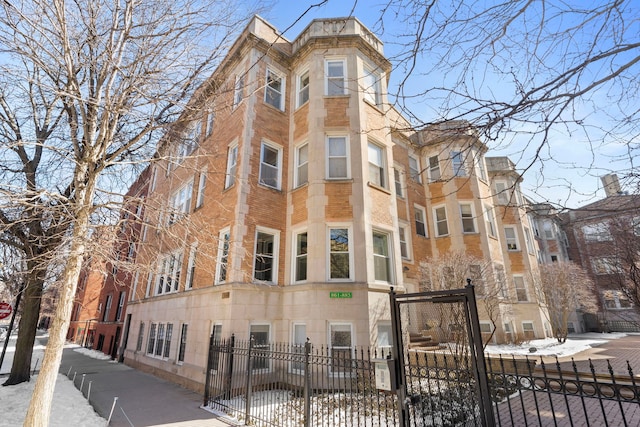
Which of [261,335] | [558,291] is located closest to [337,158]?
[261,335]

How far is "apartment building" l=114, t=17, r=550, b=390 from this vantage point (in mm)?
10148

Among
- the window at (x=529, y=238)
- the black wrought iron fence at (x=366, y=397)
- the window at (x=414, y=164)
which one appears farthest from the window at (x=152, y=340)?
the window at (x=529, y=238)

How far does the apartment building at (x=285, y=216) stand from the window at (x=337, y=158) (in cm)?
4

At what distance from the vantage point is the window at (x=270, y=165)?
12770 mm

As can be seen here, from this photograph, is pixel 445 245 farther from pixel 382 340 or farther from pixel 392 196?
pixel 382 340

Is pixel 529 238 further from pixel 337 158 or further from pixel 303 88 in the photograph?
pixel 303 88

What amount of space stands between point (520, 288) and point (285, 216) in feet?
55.6

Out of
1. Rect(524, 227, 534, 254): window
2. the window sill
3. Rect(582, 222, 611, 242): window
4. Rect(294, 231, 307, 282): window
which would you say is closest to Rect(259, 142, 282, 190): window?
Rect(294, 231, 307, 282): window

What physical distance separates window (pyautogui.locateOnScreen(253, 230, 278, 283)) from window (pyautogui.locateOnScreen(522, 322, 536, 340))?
16.3 m

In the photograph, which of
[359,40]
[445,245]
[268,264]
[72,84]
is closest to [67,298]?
[72,84]

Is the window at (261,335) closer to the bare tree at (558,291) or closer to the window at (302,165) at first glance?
the window at (302,165)

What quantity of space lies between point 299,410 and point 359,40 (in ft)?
45.9

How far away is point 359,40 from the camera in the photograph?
13.8 meters

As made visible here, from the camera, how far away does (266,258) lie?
38.6 feet
